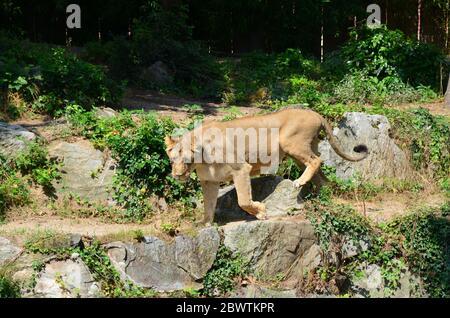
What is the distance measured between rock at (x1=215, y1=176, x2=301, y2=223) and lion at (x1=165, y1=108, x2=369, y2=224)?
8.8 inches

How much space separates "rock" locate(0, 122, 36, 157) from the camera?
12.7 metres

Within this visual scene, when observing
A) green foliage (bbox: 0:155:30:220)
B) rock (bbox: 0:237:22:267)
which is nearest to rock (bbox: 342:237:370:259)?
rock (bbox: 0:237:22:267)

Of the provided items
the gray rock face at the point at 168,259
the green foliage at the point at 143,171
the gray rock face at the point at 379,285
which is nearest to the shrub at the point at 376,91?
the green foliage at the point at 143,171

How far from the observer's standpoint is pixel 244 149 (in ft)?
35.4

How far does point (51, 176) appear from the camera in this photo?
12531 millimetres

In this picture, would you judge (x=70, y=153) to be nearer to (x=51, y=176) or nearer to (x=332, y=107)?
(x=51, y=176)

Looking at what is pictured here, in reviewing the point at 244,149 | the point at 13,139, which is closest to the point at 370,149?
the point at 244,149

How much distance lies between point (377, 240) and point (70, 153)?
5.27 m

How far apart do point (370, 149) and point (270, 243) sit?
155 inches

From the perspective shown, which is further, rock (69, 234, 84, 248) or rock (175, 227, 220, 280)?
rock (175, 227, 220, 280)

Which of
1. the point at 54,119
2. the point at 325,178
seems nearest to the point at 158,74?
the point at 54,119

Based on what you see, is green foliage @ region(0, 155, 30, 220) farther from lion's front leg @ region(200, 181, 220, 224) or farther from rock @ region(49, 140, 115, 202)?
lion's front leg @ region(200, 181, 220, 224)

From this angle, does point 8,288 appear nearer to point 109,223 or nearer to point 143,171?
point 109,223

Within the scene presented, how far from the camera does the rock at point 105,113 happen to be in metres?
14.1
